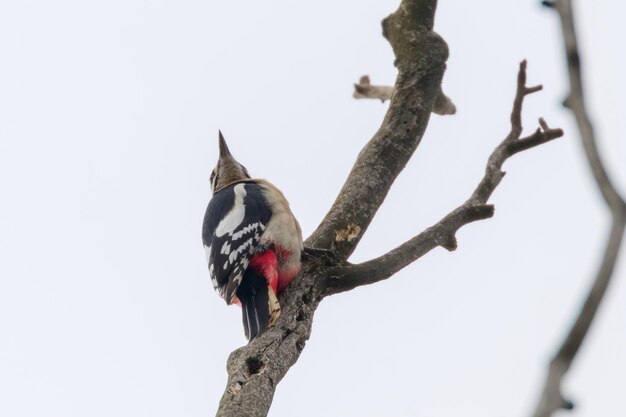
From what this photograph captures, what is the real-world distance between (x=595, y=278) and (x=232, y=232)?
3444 mm

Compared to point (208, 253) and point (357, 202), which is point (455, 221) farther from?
point (208, 253)

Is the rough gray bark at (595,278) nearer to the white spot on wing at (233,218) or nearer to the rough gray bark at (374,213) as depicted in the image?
the rough gray bark at (374,213)

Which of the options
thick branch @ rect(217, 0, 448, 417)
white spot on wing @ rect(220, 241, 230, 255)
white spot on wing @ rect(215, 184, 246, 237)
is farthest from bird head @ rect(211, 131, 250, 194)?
thick branch @ rect(217, 0, 448, 417)

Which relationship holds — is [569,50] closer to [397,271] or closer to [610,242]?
[610,242]

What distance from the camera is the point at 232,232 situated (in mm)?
4258

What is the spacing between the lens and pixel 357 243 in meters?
3.58

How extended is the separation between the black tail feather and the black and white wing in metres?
0.04

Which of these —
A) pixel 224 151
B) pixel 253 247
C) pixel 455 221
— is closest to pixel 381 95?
pixel 253 247

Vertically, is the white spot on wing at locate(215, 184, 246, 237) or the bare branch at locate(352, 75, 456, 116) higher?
the bare branch at locate(352, 75, 456, 116)

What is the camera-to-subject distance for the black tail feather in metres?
3.24

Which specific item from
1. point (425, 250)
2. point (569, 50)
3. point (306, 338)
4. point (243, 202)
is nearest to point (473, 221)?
point (425, 250)

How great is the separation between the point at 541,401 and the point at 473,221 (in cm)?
274

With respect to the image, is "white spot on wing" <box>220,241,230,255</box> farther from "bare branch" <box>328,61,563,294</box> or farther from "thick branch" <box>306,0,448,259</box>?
"bare branch" <box>328,61,563,294</box>

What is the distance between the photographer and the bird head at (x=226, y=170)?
5.77 m
